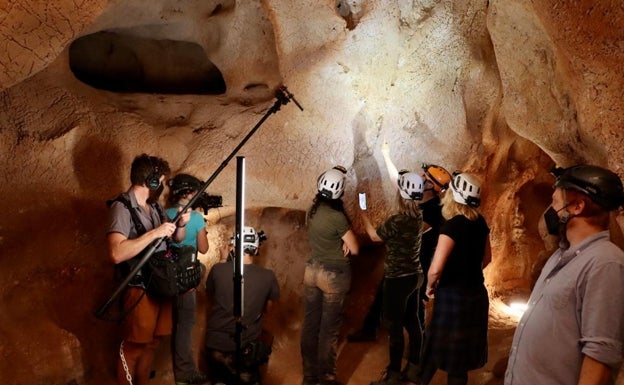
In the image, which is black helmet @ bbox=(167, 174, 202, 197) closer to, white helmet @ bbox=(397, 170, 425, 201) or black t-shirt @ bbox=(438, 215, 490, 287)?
white helmet @ bbox=(397, 170, 425, 201)

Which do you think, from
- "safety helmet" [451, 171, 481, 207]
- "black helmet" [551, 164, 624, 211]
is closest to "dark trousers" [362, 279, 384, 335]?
"safety helmet" [451, 171, 481, 207]

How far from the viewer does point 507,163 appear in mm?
8180

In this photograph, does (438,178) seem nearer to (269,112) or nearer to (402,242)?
(402,242)

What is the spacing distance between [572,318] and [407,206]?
2.07 m

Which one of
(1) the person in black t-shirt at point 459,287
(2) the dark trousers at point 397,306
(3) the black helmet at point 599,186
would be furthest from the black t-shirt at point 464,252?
(3) the black helmet at point 599,186

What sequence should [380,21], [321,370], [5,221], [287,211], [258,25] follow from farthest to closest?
[287,211], [258,25], [380,21], [321,370], [5,221]

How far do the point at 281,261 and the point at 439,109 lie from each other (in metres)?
2.58

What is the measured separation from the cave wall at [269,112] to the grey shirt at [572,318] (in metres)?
1.36

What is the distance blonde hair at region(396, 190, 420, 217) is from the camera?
398 cm

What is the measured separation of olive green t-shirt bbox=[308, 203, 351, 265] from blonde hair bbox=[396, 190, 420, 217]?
0.49 metres

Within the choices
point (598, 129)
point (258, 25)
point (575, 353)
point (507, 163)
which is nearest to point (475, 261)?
point (598, 129)

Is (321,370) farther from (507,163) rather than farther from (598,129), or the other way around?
(507,163)

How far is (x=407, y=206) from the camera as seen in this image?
157 inches

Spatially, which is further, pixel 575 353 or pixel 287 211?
pixel 287 211
